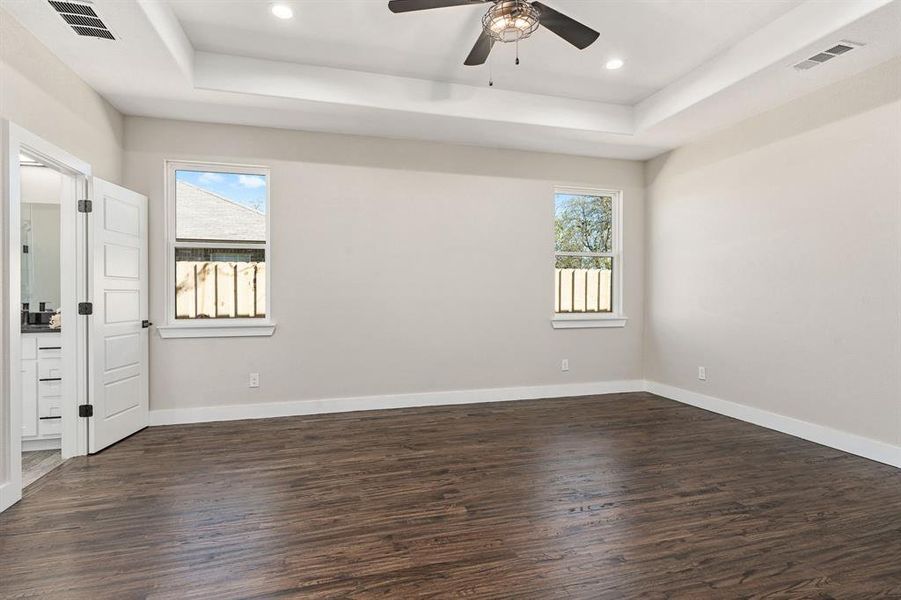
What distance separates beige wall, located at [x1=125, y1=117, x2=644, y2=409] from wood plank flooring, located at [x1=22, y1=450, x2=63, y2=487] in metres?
0.87

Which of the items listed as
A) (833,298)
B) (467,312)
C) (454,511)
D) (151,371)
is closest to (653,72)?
(833,298)

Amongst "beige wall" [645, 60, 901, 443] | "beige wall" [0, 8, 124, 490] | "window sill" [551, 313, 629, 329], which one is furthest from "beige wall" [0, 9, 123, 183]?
"beige wall" [645, 60, 901, 443]

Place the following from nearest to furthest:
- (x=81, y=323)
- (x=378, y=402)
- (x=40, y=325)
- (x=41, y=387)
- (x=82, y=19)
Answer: (x=82, y=19), (x=81, y=323), (x=41, y=387), (x=40, y=325), (x=378, y=402)

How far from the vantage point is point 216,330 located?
4316 millimetres

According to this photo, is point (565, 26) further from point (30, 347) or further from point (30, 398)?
point (30, 398)

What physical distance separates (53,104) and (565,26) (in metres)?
3.36

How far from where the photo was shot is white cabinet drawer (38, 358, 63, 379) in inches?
136

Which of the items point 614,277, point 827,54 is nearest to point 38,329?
point 614,277

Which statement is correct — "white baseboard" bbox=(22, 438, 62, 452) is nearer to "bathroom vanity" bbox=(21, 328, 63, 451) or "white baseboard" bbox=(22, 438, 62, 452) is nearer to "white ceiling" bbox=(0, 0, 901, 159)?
"bathroom vanity" bbox=(21, 328, 63, 451)

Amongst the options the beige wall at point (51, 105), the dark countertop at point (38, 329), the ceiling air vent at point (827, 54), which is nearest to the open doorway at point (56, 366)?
the dark countertop at point (38, 329)

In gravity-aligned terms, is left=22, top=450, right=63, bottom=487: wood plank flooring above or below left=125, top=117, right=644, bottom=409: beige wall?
below

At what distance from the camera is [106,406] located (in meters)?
3.55

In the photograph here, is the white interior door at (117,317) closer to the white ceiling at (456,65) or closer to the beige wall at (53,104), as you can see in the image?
the beige wall at (53,104)

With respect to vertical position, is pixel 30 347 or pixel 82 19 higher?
pixel 82 19
